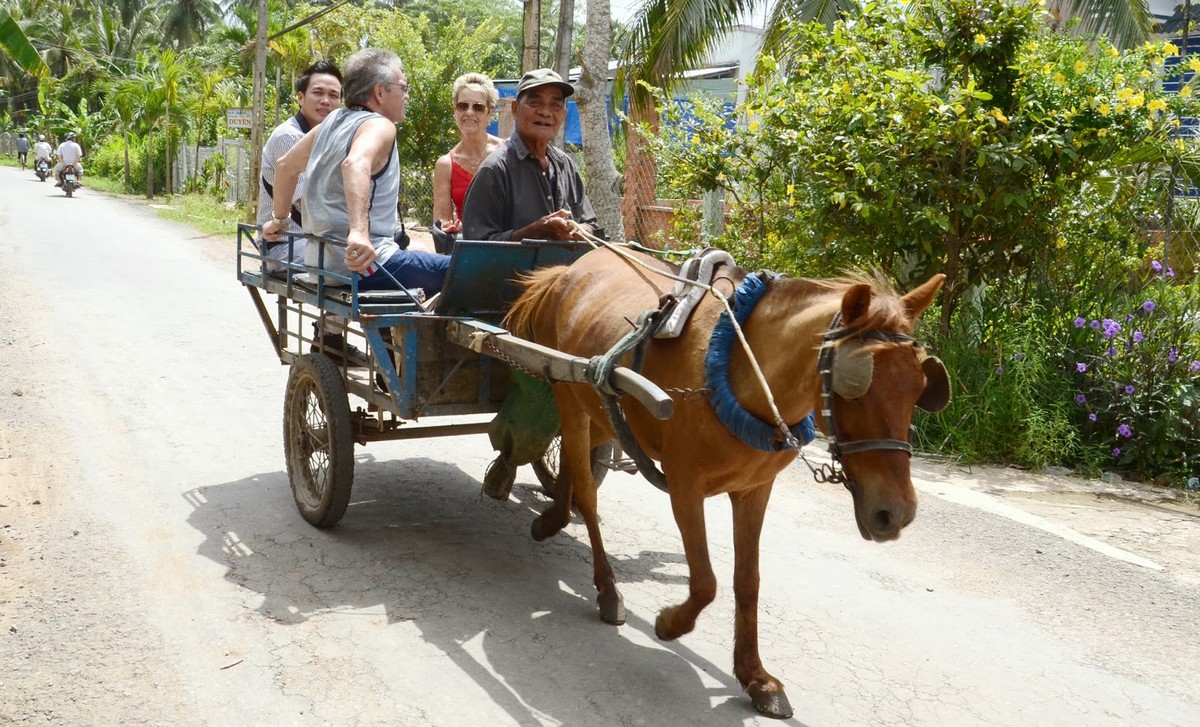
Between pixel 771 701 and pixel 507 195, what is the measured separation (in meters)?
2.76

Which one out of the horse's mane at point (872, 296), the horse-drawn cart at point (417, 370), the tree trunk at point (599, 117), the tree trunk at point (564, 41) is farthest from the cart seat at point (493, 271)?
the tree trunk at point (564, 41)

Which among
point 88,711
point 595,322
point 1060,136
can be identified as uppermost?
point 1060,136

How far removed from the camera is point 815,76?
8023mm

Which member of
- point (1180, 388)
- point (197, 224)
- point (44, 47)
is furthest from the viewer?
point (44, 47)

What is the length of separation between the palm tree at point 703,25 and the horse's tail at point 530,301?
8424mm

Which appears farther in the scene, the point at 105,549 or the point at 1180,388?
the point at 1180,388

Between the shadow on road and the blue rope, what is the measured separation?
985 mm

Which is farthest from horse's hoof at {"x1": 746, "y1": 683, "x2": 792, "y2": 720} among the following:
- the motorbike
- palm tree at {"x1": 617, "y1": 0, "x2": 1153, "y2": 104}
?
the motorbike

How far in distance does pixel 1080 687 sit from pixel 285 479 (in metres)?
4.22

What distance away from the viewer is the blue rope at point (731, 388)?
3.43m

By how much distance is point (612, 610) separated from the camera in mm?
4379

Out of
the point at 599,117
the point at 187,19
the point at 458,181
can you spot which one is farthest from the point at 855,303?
the point at 187,19

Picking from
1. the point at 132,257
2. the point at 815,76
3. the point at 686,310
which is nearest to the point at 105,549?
the point at 686,310

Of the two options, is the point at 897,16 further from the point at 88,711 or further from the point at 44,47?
the point at 44,47
